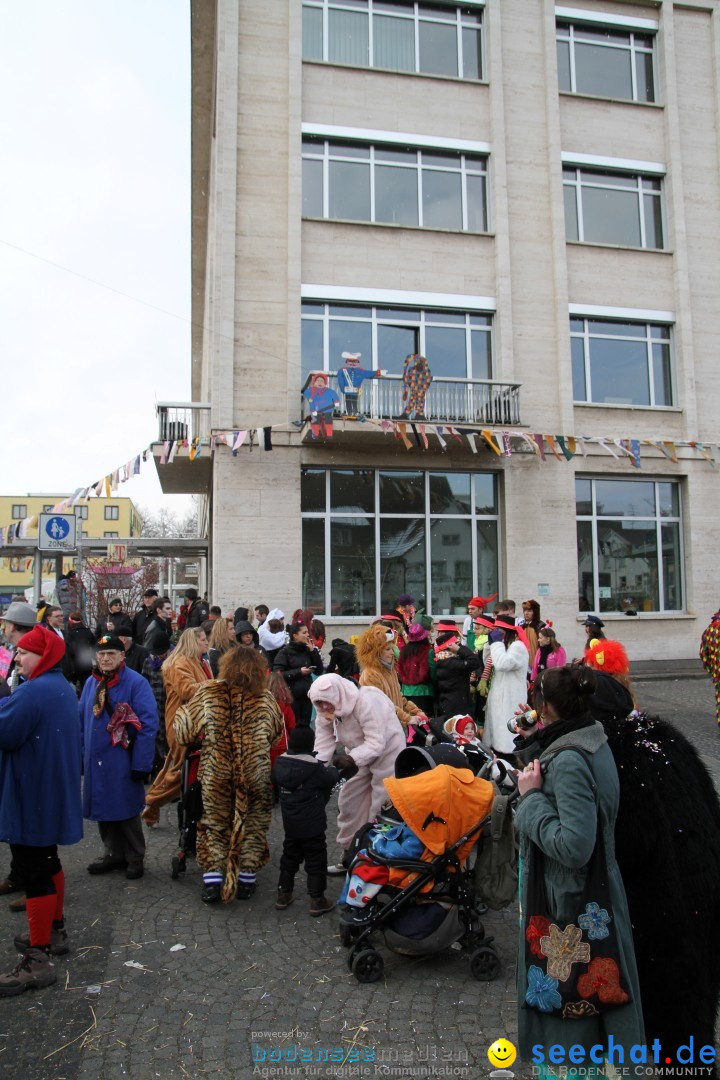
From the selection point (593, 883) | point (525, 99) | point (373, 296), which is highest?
point (525, 99)

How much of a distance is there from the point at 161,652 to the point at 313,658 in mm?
2426

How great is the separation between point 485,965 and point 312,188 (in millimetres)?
16798

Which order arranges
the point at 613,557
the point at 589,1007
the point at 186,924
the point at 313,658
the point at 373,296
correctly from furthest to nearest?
the point at 613,557 → the point at 373,296 → the point at 313,658 → the point at 186,924 → the point at 589,1007

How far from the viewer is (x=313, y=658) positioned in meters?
8.29

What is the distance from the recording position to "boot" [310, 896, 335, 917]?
15.8ft

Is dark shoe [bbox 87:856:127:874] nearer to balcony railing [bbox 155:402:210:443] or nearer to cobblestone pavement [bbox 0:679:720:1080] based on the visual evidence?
cobblestone pavement [bbox 0:679:720:1080]

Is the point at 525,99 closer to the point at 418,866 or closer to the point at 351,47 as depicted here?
the point at 351,47

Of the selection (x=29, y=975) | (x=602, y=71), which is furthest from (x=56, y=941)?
(x=602, y=71)

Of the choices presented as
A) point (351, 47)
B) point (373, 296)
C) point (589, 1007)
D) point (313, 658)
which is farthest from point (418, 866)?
point (351, 47)

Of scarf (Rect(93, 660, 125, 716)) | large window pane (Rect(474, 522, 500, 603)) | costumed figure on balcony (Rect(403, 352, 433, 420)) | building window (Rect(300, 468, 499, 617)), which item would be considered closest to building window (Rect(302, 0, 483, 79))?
costumed figure on balcony (Rect(403, 352, 433, 420))

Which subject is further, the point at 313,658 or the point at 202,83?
the point at 202,83

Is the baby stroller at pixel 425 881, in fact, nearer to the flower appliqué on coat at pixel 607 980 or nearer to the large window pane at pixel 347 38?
the flower appliqué on coat at pixel 607 980

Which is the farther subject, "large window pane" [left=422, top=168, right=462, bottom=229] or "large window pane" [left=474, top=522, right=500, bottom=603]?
"large window pane" [left=422, top=168, right=462, bottom=229]

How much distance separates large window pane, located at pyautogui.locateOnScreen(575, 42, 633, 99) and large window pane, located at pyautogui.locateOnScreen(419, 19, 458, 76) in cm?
341
